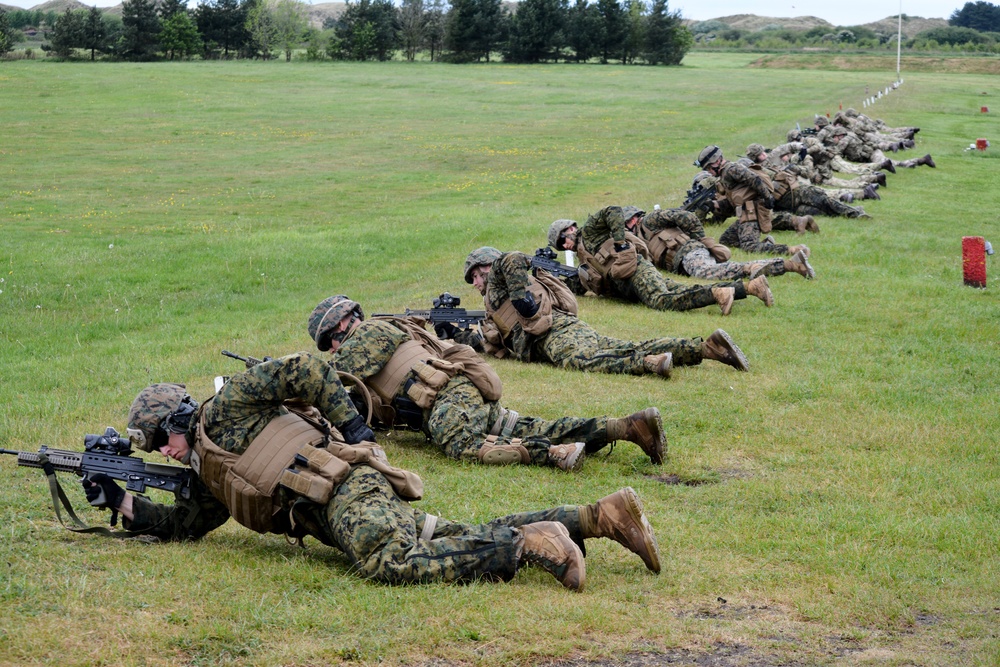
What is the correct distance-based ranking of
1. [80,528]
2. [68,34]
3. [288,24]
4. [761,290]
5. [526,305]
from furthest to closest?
[288,24]
[68,34]
[761,290]
[526,305]
[80,528]

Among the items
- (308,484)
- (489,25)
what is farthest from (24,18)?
(308,484)

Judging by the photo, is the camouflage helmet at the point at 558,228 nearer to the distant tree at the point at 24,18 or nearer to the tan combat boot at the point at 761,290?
the tan combat boot at the point at 761,290

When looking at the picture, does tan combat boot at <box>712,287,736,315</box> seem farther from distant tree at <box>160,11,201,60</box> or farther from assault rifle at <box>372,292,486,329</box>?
distant tree at <box>160,11,201,60</box>

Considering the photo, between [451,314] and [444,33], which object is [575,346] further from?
[444,33]

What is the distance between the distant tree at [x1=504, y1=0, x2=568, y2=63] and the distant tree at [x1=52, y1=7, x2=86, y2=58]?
115ft

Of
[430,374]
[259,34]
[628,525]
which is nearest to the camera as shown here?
[628,525]

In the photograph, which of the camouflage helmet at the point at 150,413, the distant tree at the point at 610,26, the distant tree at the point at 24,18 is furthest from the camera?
the distant tree at the point at 24,18

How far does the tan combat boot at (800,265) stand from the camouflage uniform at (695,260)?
0.11 meters

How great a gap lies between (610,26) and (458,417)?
9157 centimetres

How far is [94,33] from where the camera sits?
84438mm

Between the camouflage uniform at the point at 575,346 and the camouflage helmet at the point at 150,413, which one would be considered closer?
the camouflage helmet at the point at 150,413

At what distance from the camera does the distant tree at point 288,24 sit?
103 metres

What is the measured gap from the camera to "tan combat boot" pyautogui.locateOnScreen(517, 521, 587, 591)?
6547 mm

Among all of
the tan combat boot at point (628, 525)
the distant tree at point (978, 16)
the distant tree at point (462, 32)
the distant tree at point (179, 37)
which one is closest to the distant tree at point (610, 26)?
the distant tree at point (462, 32)
